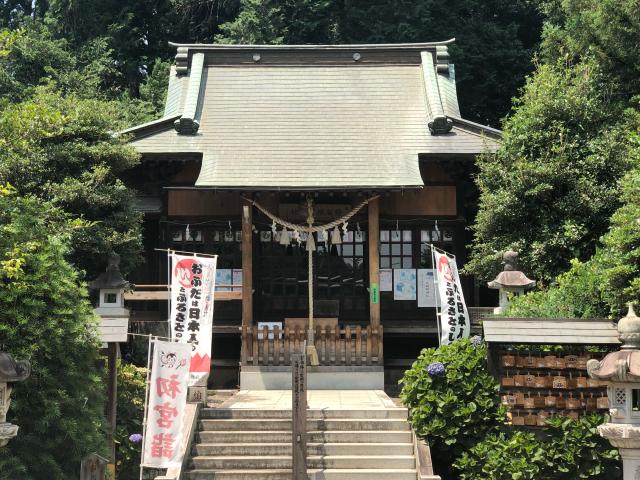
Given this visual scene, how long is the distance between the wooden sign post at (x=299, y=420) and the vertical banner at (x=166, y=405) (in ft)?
5.46

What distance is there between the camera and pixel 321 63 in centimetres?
2617

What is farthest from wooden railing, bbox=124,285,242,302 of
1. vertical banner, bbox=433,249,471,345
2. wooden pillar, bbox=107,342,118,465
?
wooden pillar, bbox=107,342,118,465

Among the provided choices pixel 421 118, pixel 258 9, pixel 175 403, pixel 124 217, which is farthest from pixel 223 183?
pixel 258 9

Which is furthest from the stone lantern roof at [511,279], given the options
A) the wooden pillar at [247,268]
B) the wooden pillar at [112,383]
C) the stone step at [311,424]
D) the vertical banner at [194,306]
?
the wooden pillar at [112,383]

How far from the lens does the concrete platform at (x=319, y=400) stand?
1708 cm

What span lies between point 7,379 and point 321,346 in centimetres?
1011

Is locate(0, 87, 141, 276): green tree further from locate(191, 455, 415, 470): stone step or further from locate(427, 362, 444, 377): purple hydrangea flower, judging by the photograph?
locate(427, 362, 444, 377): purple hydrangea flower

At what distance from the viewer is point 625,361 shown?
11.9 m

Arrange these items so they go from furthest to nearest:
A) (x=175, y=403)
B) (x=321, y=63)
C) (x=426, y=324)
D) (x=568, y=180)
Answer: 1. (x=321, y=63)
2. (x=426, y=324)
3. (x=568, y=180)
4. (x=175, y=403)

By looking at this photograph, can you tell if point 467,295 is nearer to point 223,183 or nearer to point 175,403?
point 223,183

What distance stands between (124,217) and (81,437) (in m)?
7.95

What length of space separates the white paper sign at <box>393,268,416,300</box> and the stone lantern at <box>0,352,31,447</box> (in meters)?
13.0

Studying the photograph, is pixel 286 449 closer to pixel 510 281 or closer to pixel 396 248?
pixel 510 281

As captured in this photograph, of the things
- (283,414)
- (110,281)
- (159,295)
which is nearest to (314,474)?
(283,414)
